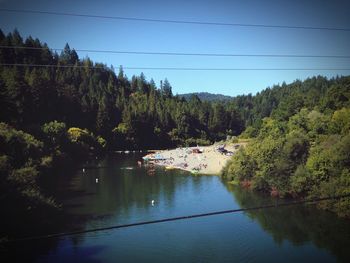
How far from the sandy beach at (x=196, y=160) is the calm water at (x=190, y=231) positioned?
1984cm

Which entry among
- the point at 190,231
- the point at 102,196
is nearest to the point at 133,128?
the point at 102,196

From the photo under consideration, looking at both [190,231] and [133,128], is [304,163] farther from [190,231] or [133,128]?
[133,128]

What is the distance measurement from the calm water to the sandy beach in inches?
781

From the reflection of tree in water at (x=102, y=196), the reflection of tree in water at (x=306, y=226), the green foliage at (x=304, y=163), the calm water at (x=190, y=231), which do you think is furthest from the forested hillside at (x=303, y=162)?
the reflection of tree in water at (x=102, y=196)

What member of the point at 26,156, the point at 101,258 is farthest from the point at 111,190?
the point at 101,258

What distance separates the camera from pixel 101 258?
26.6 m

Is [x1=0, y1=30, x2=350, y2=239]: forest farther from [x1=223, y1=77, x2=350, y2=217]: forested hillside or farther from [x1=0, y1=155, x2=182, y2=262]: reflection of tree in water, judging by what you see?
[x1=0, y1=155, x2=182, y2=262]: reflection of tree in water

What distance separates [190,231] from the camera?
32.8 metres

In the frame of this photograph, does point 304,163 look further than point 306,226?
Yes

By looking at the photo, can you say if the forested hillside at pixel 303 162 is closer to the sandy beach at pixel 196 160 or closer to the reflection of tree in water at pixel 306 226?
the reflection of tree in water at pixel 306 226

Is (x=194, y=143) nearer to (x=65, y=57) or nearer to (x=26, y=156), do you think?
(x=65, y=57)

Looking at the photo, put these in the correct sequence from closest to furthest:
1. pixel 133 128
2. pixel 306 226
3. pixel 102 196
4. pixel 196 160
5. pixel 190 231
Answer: pixel 190 231 → pixel 306 226 → pixel 102 196 → pixel 196 160 → pixel 133 128

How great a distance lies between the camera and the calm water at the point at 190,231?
27469 mm

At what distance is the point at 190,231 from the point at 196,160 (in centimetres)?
5083
